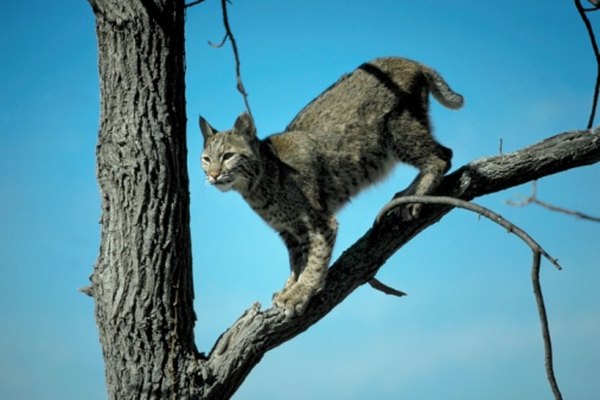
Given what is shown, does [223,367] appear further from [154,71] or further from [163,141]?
[154,71]

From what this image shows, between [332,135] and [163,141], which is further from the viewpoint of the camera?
[332,135]

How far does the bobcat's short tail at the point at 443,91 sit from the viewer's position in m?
5.77

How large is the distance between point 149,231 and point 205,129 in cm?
177

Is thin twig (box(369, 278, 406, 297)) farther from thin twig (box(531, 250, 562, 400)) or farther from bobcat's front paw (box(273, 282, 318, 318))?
thin twig (box(531, 250, 562, 400))

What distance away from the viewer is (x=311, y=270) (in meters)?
4.61

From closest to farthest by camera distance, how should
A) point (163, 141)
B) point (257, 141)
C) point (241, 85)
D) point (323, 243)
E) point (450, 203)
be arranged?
1. point (450, 203)
2. point (163, 141)
3. point (241, 85)
4. point (323, 243)
5. point (257, 141)

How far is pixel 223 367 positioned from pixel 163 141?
133 cm

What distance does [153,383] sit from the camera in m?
3.71

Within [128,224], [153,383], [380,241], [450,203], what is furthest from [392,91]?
[153,383]

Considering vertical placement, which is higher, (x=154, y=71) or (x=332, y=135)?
(x=332, y=135)

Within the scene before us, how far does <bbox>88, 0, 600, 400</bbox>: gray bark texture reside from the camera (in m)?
3.70

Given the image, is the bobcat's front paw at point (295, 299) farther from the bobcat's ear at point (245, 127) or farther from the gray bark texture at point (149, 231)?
the bobcat's ear at point (245, 127)

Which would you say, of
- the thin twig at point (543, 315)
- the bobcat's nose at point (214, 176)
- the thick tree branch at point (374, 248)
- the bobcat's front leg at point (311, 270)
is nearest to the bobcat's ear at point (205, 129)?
the bobcat's nose at point (214, 176)

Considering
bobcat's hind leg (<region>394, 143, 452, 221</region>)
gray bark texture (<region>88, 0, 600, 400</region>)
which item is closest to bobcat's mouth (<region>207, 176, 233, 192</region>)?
gray bark texture (<region>88, 0, 600, 400</region>)
